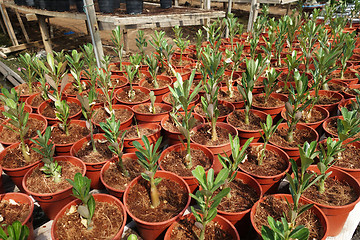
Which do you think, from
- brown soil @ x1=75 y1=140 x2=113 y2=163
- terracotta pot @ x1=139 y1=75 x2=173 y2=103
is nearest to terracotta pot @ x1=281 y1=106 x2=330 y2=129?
terracotta pot @ x1=139 y1=75 x2=173 y2=103

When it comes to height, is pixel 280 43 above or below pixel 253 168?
above

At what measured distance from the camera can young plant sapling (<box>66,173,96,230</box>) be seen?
4.15 ft

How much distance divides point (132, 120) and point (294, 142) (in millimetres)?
1600

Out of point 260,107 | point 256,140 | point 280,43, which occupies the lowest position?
point 256,140

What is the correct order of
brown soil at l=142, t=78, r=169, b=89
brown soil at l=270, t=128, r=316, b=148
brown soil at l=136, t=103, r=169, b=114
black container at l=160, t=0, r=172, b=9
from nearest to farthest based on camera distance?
brown soil at l=270, t=128, r=316, b=148 → brown soil at l=136, t=103, r=169, b=114 → brown soil at l=142, t=78, r=169, b=89 → black container at l=160, t=0, r=172, b=9

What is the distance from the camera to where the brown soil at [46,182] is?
165 centimetres

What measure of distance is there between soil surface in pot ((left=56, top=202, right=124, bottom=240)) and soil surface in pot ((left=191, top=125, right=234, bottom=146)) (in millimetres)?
915

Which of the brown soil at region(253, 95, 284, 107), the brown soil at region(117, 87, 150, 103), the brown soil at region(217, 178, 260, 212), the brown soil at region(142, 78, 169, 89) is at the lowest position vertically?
the brown soil at region(217, 178, 260, 212)

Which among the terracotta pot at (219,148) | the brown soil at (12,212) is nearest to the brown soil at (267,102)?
the terracotta pot at (219,148)

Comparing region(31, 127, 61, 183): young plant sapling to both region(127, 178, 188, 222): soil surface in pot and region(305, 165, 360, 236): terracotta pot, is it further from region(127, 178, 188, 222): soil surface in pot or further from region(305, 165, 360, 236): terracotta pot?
region(305, 165, 360, 236): terracotta pot

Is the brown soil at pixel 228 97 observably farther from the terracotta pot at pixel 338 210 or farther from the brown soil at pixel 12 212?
the brown soil at pixel 12 212

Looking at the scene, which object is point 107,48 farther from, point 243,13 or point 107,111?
point 243,13

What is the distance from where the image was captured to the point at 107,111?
243 centimetres

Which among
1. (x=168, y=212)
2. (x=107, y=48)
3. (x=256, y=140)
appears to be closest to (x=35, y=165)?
(x=168, y=212)
